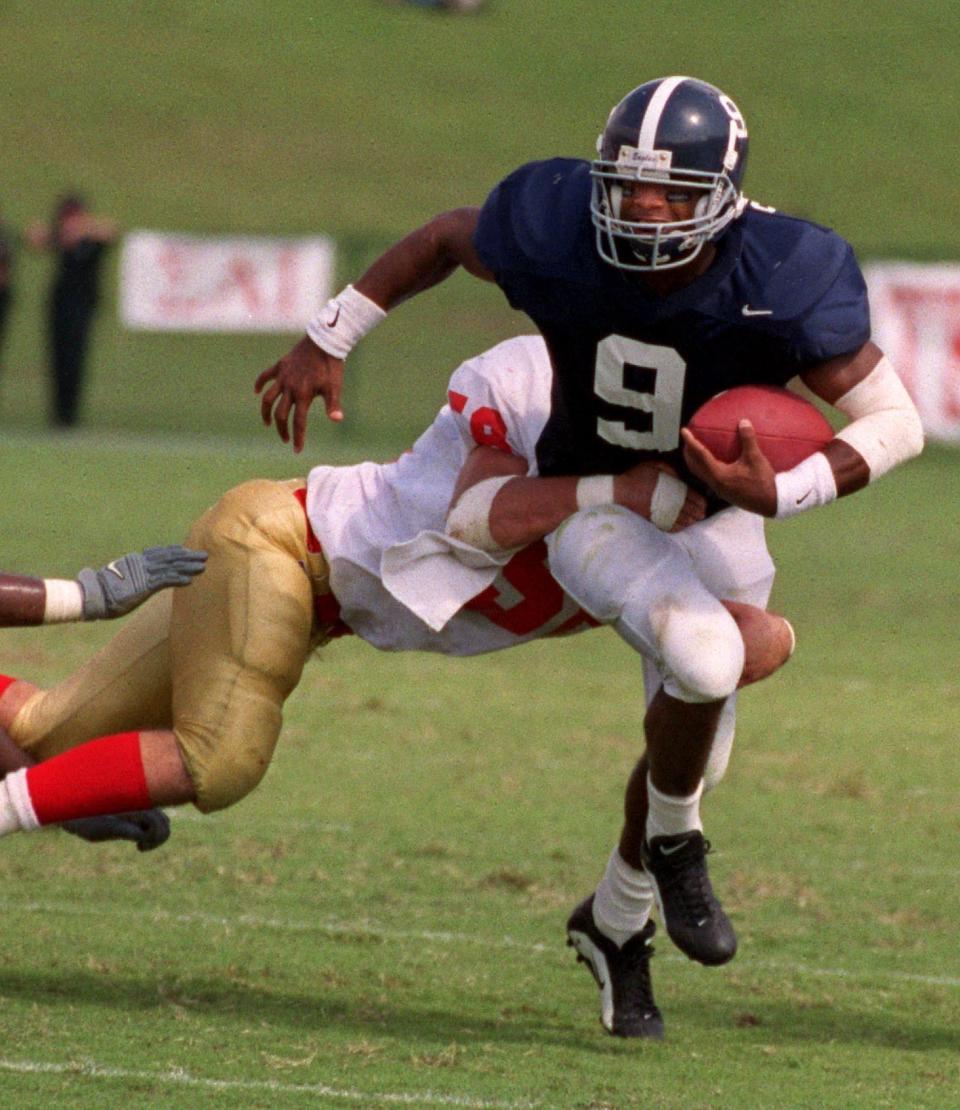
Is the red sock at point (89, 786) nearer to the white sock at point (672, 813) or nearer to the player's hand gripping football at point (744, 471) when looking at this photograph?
the white sock at point (672, 813)

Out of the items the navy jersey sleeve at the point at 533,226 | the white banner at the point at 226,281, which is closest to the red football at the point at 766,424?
the navy jersey sleeve at the point at 533,226

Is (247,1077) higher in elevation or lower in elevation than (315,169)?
higher

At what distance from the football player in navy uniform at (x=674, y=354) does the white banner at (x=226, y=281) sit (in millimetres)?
13184

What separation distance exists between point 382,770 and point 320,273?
11.1m

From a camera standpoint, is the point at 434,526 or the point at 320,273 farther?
the point at 320,273

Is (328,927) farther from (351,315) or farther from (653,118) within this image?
(653,118)

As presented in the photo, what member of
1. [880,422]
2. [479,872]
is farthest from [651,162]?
[479,872]

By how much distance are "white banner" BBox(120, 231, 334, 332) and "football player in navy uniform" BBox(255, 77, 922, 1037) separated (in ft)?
43.3

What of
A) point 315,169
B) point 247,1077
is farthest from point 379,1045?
point 315,169

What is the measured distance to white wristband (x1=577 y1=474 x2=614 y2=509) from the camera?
457 centimetres

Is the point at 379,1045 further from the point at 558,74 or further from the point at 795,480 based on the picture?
the point at 558,74

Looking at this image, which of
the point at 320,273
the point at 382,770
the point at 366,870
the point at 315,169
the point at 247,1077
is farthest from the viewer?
the point at 315,169

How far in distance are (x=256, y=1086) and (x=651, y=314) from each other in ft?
5.37

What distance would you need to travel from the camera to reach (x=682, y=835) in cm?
468
